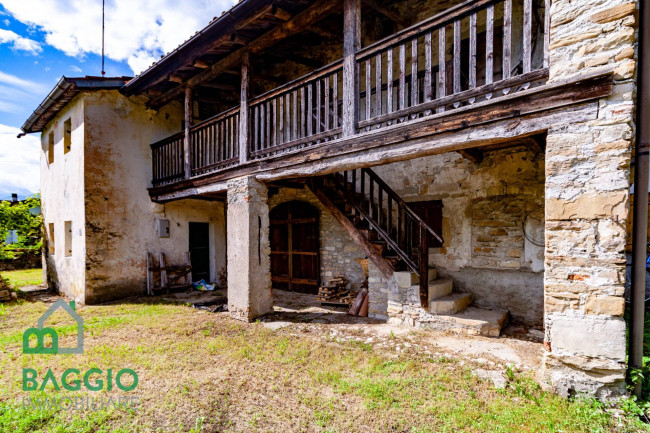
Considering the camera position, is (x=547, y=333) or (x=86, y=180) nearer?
(x=547, y=333)

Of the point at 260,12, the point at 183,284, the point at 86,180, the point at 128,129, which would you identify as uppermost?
the point at 260,12

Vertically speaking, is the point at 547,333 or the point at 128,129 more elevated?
the point at 128,129

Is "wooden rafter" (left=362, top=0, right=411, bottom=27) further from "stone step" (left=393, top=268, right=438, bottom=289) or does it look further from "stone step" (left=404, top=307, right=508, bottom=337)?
"stone step" (left=404, top=307, right=508, bottom=337)

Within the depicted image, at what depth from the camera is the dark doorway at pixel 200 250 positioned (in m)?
10.3

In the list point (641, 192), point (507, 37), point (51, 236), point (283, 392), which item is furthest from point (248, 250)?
point (51, 236)

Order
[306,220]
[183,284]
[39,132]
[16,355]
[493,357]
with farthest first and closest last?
[39,132], [183,284], [306,220], [16,355], [493,357]

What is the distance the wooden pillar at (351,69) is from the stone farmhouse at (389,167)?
1.3 inches

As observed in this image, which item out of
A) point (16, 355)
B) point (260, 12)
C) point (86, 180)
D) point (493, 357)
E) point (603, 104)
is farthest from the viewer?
point (86, 180)

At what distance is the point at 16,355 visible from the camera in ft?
15.8

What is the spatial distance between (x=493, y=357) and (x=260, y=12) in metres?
6.34

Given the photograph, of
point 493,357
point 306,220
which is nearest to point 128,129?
point 306,220

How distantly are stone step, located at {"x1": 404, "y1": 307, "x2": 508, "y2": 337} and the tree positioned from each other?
1305cm

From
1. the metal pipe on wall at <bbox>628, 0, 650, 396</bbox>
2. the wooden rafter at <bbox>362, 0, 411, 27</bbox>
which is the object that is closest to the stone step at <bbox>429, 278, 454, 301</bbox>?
the metal pipe on wall at <bbox>628, 0, 650, 396</bbox>

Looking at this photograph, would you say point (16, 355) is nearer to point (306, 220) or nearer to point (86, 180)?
point (86, 180)
